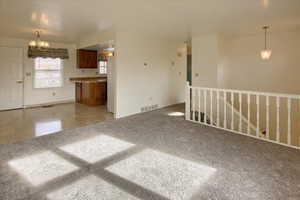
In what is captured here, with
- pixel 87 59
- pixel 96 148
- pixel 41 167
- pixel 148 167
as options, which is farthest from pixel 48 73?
pixel 148 167

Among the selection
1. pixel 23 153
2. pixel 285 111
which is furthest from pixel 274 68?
pixel 23 153

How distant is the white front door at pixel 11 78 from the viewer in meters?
5.98

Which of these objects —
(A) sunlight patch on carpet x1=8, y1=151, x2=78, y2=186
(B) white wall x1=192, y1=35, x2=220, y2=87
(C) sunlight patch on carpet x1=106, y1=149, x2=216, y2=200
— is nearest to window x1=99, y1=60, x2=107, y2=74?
(B) white wall x1=192, y1=35, x2=220, y2=87

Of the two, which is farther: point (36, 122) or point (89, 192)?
point (36, 122)

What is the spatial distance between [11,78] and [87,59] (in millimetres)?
2727

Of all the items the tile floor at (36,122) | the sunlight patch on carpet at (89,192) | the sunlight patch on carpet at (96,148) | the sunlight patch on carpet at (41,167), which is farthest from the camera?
the tile floor at (36,122)

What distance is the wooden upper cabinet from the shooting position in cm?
748

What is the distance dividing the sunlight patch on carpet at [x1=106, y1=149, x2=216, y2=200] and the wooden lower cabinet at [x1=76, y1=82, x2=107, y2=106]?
15.4 ft

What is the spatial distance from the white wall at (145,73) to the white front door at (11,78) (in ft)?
12.7

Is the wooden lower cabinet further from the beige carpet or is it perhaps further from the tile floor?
the beige carpet

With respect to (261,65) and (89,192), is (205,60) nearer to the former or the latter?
(261,65)

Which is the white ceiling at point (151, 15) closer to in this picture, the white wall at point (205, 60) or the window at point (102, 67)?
the white wall at point (205, 60)

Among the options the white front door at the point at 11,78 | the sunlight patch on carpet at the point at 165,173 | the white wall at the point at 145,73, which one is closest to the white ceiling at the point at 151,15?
the white wall at the point at 145,73

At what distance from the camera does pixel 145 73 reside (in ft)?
19.4
